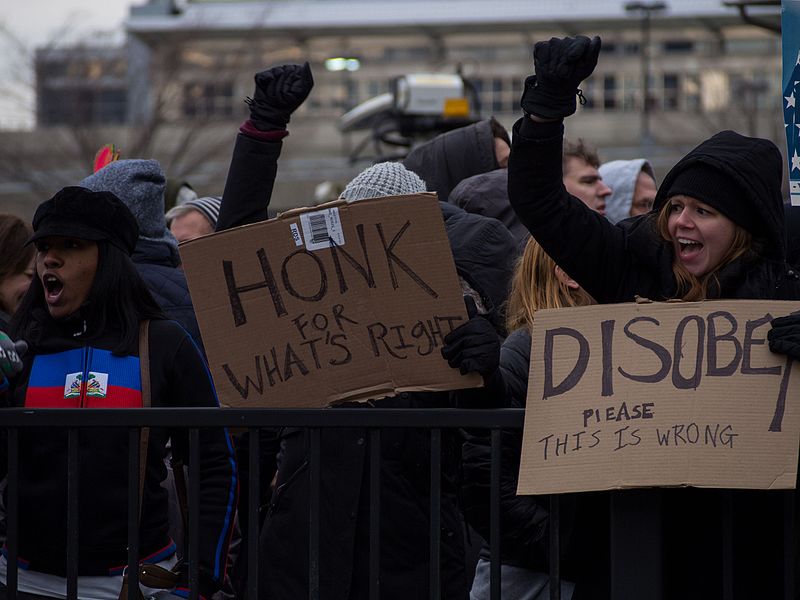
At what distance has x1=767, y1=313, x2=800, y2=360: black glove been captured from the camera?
9.82 feet

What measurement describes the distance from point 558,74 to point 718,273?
2.27 ft

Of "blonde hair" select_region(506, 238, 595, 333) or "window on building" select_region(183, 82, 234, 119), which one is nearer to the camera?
"blonde hair" select_region(506, 238, 595, 333)

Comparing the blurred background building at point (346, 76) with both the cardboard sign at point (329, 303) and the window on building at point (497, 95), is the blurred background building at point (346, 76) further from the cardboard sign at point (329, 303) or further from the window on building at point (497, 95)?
the cardboard sign at point (329, 303)

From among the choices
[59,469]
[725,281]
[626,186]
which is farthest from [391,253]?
[626,186]

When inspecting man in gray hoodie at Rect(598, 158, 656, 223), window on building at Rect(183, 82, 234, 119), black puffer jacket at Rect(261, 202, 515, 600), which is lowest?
window on building at Rect(183, 82, 234, 119)

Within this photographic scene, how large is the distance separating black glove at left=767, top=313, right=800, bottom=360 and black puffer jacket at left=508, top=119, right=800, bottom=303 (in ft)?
0.81

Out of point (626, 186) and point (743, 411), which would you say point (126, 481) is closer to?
point (743, 411)

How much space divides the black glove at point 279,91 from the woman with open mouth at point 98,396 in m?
0.52

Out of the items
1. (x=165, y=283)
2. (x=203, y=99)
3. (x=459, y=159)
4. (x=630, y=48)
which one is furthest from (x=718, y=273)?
(x=630, y=48)

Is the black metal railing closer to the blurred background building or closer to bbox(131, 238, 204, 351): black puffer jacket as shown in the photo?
the blurred background building

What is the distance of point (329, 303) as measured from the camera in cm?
329

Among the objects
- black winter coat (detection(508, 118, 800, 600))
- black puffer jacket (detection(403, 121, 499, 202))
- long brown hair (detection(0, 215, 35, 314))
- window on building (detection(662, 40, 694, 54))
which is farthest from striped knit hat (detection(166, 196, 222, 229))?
window on building (detection(662, 40, 694, 54))

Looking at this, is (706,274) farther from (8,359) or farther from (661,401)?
(8,359)

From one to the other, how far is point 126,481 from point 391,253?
3.31 ft
